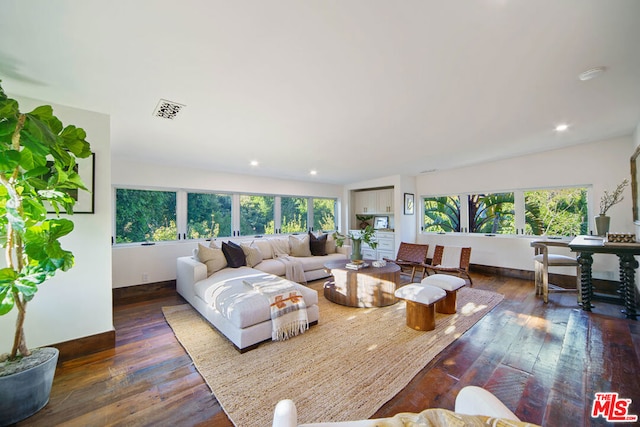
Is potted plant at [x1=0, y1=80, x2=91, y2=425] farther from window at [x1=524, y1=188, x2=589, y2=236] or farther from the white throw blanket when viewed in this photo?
window at [x1=524, y1=188, x2=589, y2=236]

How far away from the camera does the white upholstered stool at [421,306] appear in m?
2.60

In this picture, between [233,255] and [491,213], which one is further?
[491,213]

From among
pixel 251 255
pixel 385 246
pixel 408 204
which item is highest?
pixel 408 204

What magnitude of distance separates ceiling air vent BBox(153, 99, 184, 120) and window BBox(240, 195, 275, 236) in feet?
9.95

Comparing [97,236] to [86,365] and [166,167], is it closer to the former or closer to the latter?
[86,365]

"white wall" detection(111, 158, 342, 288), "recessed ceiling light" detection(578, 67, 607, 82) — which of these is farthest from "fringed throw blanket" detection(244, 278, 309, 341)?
"recessed ceiling light" detection(578, 67, 607, 82)

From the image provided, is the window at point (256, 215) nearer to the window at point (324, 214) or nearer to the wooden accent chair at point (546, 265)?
the window at point (324, 214)

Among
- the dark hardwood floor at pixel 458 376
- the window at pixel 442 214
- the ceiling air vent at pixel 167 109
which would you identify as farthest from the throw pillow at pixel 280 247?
the window at pixel 442 214

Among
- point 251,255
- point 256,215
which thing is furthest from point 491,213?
point 256,215

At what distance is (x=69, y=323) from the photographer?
2.16 metres

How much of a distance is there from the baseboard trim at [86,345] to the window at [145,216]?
2243 mm

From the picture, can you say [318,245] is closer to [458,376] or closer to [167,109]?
[458,376]

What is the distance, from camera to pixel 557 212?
14.5ft

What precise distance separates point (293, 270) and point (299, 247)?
2.40 feet
